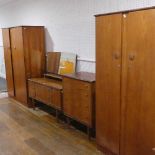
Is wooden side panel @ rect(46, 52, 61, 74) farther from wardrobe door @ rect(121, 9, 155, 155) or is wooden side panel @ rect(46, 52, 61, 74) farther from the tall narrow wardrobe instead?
wardrobe door @ rect(121, 9, 155, 155)

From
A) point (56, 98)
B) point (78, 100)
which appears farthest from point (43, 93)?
point (78, 100)

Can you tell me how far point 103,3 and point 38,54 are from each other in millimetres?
1969

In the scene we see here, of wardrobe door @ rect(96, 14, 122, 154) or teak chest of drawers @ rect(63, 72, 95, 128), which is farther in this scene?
teak chest of drawers @ rect(63, 72, 95, 128)

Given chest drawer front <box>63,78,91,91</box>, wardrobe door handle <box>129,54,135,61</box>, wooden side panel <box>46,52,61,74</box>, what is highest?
wardrobe door handle <box>129,54,135,61</box>

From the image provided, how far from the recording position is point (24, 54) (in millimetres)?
4520

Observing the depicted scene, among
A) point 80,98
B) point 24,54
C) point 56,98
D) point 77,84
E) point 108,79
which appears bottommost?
point 56,98

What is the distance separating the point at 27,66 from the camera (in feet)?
15.0

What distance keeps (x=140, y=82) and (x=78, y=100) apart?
49.1 inches

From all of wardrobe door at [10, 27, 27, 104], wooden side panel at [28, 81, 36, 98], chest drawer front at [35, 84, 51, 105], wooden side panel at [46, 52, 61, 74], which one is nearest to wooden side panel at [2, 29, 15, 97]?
wardrobe door at [10, 27, 27, 104]

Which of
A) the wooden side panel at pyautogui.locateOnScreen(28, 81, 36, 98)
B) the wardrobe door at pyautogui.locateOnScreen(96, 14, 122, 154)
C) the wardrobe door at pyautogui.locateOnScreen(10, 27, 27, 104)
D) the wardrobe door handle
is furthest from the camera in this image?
the wardrobe door at pyautogui.locateOnScreen(10, 27, 27, 104)

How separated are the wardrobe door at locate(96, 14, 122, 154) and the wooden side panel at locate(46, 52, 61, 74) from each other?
6.10 ft

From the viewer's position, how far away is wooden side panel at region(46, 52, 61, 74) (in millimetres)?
4450

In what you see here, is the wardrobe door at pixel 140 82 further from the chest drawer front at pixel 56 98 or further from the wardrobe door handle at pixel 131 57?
the chest drawer front at pixel 56 98

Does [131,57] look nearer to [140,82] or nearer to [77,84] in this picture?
[140,82]
